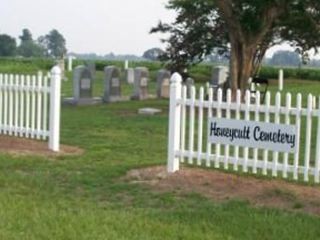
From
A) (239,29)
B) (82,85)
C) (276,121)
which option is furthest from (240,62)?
(276,121)

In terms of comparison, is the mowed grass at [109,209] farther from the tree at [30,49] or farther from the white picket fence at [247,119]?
the tree at [30,49]

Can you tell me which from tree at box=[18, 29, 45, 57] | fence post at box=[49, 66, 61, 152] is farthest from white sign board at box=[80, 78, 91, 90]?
tree at box=[18, 29, 45, 57]

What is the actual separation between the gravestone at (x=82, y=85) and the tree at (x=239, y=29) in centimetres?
388

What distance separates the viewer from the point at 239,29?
2064 cm

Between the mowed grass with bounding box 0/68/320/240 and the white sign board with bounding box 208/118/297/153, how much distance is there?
104 cm

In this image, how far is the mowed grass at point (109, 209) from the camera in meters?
6.46

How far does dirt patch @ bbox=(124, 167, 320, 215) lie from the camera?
799cm

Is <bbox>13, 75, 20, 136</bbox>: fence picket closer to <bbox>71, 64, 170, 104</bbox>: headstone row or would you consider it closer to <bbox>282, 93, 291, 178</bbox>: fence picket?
<bbox>282, 93, 291, 178</bbox>: fence picket

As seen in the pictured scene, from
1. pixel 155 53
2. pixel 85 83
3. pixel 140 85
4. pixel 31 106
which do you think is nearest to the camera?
pixel 31 106

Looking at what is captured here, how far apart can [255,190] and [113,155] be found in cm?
386

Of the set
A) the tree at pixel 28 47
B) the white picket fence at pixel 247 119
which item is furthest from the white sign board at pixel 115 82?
the tree at pixel 28 47

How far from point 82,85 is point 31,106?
39.1ft

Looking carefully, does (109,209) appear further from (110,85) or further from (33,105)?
(110,85)

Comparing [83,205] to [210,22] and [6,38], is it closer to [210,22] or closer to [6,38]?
[210,22]
